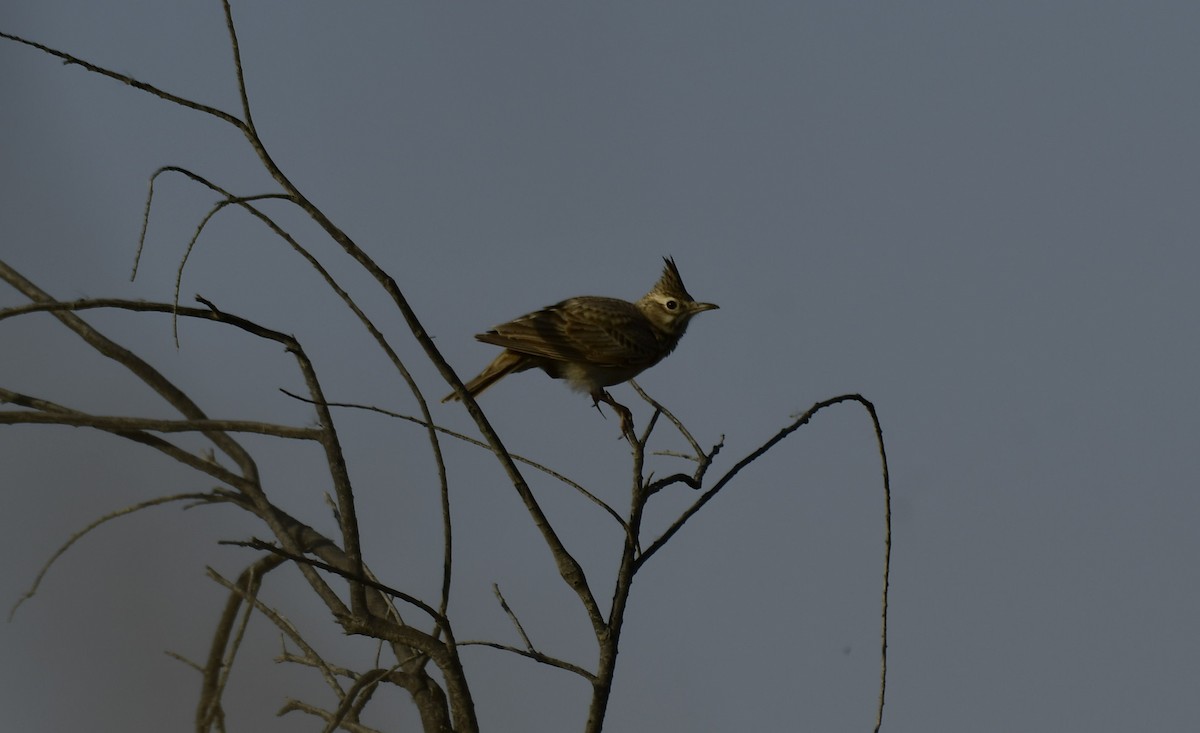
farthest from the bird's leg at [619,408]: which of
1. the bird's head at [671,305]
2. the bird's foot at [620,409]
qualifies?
the bird's head at [671,305]

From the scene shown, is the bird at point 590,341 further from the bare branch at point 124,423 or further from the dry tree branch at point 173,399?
the bare branch at point 124,423

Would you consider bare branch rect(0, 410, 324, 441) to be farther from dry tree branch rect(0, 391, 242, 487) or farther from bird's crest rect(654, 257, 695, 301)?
bird's crest rect(654, 257, 695, 301)

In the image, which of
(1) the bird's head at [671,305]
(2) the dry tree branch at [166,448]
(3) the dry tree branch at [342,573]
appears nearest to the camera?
(3) the dry tree branch at [342,573]

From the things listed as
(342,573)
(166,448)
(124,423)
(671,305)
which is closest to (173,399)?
(166,448)

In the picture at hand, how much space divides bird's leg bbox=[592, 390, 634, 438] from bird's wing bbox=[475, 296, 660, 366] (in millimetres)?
109

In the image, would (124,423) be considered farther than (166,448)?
No

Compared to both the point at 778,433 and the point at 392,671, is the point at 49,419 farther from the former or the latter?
the point at 778,433

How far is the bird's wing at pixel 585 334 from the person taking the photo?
382 centimetres

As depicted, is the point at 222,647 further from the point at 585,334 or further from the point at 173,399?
the point at 585,334

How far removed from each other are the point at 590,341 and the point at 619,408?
0.34 meters

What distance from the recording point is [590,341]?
401 cm

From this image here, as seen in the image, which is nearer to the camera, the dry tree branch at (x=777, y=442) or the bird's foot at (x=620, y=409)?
the dry tree branch at (x=777, y=442)

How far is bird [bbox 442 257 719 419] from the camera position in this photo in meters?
3.84

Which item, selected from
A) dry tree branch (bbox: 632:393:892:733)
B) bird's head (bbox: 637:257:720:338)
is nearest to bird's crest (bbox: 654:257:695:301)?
bird's head (bbox: 637:257:720:338)
